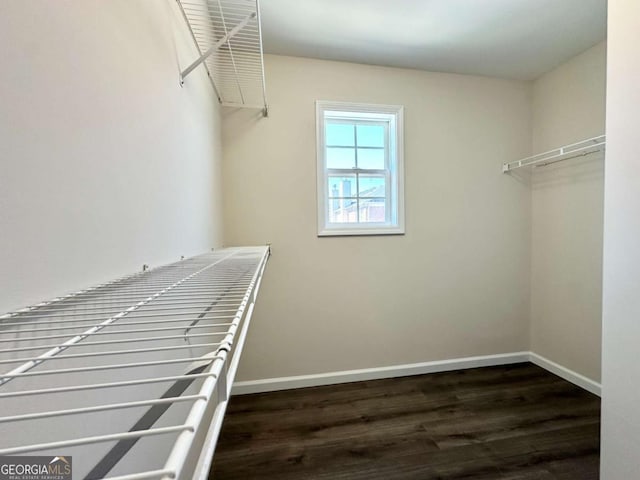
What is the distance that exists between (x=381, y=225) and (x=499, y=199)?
3.79ft

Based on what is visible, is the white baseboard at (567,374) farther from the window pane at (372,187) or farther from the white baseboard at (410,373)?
the window pane at (372,187)

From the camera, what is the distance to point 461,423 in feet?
6.06

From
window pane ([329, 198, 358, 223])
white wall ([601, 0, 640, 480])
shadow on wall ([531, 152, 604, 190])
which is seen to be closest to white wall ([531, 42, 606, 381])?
shadow on wall ([531, 152, 604, 190])

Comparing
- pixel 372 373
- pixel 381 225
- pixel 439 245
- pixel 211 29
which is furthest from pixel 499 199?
pixel 211 29

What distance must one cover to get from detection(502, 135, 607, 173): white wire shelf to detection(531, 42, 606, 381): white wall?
2.0 inches

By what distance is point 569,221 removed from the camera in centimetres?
232

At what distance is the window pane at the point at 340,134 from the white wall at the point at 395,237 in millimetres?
203

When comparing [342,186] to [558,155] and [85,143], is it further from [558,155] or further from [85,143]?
[85,143]

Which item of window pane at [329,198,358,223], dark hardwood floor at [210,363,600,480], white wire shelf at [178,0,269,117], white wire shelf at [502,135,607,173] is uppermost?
white wire shelf at [178,0,269,117]

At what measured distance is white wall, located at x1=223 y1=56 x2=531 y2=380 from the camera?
7.41 feet

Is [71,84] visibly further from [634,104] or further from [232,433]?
[232,433]

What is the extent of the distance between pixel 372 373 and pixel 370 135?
2114 mm

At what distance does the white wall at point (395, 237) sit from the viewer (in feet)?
7.41

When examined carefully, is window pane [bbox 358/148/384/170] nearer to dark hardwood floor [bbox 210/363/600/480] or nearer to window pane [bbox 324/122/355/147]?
window pane [bbox 324/122/355/147]
